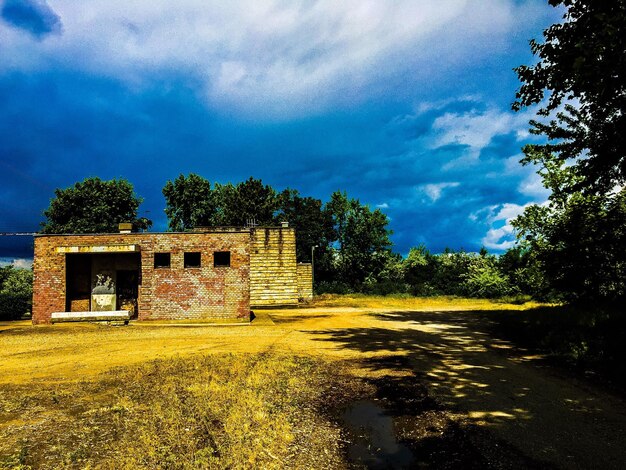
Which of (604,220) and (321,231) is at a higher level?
(321,231)

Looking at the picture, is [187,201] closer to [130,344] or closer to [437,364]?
[130,344]

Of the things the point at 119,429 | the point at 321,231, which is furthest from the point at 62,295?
the point at 321,231

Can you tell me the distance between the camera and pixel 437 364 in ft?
29.8

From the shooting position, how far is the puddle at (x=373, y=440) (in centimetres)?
444

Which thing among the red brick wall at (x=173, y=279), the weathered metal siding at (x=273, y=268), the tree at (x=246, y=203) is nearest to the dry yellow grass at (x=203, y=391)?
the red brick wall at (x=173, y=279)

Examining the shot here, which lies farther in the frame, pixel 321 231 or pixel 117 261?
pixel 321 231

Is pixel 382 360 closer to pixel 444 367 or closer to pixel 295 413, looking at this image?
pixel 444 367

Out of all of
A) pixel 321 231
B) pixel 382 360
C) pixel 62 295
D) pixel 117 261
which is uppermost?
pixel 321 231

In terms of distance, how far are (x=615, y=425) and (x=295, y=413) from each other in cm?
473

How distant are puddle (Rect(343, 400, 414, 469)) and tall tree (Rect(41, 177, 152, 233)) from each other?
41.6 metres

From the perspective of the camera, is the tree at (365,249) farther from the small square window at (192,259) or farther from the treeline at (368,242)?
the small square window at (192,259)

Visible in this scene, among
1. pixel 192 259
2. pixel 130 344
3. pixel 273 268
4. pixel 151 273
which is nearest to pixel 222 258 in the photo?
pixel 192 259

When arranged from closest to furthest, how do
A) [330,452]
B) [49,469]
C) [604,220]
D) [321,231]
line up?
[49,469]
[330,452]
[604,220]
[321,231]

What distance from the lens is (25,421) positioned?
5711mm
